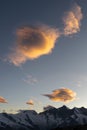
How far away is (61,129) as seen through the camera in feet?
347

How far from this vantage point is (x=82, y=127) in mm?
99750

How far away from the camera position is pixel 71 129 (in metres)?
102

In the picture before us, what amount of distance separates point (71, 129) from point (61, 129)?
5.15 meters

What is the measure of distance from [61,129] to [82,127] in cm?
942

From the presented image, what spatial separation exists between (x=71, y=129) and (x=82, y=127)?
4.39 m
